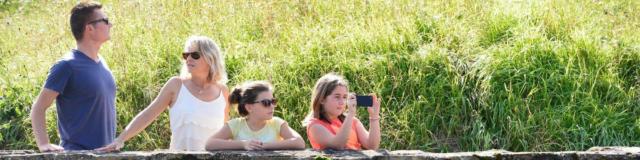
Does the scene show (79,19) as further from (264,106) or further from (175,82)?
(264,106)

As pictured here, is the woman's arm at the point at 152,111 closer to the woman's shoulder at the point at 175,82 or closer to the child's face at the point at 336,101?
the woman's shoulder at the point at 175,82

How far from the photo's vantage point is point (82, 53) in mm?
5645

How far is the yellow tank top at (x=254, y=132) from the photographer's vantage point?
18.8 feet

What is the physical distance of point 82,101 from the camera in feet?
18.4

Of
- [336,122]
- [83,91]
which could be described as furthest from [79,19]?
[336,122]

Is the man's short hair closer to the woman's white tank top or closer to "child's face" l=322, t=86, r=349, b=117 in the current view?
the woman's white tank top

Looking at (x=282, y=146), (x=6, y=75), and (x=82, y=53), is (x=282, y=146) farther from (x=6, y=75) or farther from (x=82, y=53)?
(x=6, y=75)

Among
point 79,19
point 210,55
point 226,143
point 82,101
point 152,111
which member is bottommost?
point 226,143

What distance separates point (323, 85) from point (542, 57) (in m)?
3.17

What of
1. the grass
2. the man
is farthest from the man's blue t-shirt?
the grass

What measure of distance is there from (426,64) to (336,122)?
9.30 feet

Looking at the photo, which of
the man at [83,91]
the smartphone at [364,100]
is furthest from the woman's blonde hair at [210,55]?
the smartphone at [364,100]

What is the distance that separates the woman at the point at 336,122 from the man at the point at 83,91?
962mm

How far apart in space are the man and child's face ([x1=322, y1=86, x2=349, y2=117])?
101 centimetres
